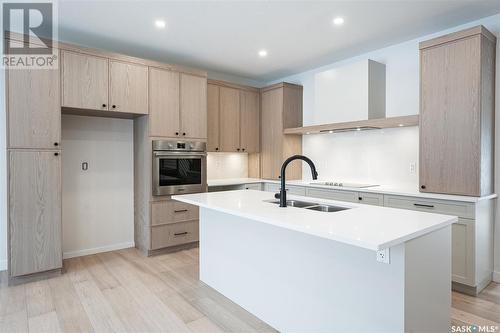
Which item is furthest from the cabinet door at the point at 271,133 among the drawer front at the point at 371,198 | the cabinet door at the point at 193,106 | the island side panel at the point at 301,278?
the island side panel at the point at 301,278

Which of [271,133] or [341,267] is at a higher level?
[271,133]

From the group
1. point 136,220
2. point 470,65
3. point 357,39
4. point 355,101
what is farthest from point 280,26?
point 136,220

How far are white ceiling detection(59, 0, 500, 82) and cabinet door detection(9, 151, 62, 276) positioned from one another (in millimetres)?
1446

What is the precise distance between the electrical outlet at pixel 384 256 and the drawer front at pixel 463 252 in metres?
1.71

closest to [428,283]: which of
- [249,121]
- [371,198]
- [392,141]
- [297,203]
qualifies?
[297,203]

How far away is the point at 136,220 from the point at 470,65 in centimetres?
413

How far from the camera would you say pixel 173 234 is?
156 inches

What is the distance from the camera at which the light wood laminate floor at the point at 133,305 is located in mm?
2229

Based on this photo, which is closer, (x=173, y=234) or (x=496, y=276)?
(x=496, y=276)

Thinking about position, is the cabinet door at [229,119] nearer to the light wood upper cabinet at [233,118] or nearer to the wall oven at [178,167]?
the light wood upper cabinet at [233,118]

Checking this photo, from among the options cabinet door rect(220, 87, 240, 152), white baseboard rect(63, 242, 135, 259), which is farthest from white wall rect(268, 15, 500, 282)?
white baseboard rect(63, 242, 135, 259)

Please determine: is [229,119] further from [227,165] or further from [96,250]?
[96,250]

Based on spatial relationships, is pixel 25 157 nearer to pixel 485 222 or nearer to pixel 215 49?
pixel 215 49

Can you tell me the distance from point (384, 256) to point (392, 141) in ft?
8.55
